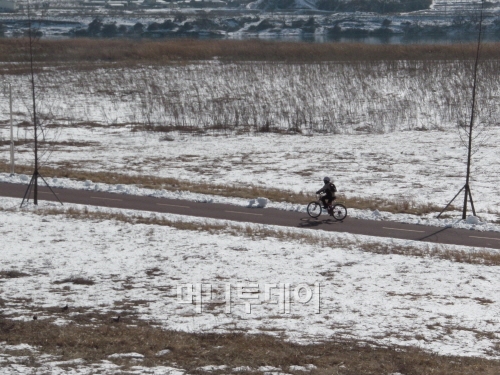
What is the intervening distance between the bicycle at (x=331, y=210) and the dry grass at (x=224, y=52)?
4003 centimetres

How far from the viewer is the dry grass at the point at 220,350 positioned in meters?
14.5

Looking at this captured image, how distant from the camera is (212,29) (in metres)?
111

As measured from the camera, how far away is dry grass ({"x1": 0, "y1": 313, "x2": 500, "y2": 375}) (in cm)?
1445

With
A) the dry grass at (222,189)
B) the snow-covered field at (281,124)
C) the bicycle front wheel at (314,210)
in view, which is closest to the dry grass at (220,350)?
the bicycle front wheel at (314,210)

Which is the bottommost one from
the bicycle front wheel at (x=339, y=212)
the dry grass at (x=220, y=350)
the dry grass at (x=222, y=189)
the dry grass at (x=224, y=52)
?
the dry grass at (x=220, y=350)

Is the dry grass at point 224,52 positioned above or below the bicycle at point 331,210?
above

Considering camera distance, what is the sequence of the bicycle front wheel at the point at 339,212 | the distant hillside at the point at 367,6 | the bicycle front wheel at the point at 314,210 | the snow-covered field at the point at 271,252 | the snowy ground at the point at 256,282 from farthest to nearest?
the distant hillside at the point at 367,6 → the bicycle front wheel at the point at 314,210 → the bicycle front wheel at the point at 339,212 → the snow-covered field at the point at 271,252 → the snowy ground at the point at 256,282

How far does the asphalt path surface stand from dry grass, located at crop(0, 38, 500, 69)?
124 feet

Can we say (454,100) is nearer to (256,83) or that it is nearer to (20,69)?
(256,83)

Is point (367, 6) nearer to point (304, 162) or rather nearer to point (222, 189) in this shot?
point (304, 162)

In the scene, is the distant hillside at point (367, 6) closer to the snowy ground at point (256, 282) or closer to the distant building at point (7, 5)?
the distant building at point (7, 5)

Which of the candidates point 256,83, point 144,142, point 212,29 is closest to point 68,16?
point 212,29

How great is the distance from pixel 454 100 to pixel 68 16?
8278cm

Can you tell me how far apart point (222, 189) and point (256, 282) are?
10.8m
